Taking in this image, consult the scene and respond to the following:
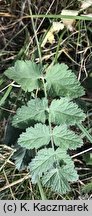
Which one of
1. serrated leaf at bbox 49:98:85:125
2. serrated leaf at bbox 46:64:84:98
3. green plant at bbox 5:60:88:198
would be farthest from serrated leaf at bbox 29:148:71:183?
serrated leaf at bbox 46:64:84:98

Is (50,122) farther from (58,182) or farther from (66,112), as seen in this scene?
(58,182)

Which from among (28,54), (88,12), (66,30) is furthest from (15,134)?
(88,12)

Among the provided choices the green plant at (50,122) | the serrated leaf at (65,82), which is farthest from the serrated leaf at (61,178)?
the serrated leaf at (65,82)

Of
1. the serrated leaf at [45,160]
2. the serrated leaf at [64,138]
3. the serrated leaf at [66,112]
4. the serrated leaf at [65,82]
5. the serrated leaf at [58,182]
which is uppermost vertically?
the serrated leaf at [65,82]

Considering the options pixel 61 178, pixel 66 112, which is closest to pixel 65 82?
pixel 66 112

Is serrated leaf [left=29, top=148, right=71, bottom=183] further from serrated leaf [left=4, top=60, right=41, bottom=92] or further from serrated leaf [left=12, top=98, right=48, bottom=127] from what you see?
serrated leaf [left=4, top=60, right=41, bottom=92]

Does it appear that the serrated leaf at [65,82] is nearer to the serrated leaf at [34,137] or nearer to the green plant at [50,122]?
the green plant at [50,122]

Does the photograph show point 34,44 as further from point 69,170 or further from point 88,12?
point 69,170
